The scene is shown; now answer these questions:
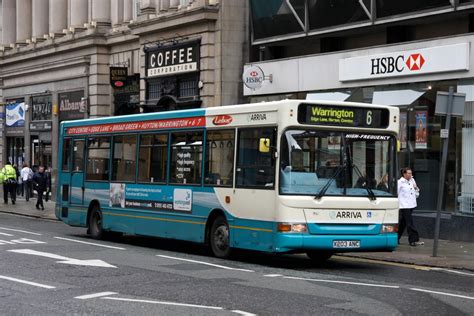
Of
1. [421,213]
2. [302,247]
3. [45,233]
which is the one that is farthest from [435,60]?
[45,233]

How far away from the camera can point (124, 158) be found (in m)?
20.1

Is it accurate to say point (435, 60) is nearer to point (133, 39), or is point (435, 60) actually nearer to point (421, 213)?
point (421, 213)

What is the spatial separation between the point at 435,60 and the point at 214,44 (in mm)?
9997

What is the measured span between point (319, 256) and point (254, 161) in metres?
2.44

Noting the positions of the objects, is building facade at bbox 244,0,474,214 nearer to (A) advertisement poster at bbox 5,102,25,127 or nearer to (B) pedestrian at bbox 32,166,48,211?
(B) pedestrian at bbox 32,166,48,211

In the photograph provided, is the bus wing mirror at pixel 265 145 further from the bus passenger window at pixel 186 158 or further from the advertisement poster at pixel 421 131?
the advertisement poster at pixel 421 131

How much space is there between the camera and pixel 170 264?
15.6m

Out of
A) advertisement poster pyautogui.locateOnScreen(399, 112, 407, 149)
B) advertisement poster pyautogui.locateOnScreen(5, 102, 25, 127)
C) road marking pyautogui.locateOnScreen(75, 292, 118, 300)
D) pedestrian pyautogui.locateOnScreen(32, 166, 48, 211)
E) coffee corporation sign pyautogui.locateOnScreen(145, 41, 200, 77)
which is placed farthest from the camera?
advertisement poster pyautogui.locateOnScreen(5, 102, 25, 127)

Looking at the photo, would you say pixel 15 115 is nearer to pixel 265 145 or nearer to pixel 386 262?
pixel 386 262

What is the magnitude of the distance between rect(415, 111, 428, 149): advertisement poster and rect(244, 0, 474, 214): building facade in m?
0.02

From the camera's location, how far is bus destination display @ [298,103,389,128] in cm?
1524

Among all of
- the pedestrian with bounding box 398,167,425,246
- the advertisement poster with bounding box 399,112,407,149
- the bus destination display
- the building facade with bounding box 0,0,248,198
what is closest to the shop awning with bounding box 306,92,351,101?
the advertisement poster with bounding box 399,112,407,149

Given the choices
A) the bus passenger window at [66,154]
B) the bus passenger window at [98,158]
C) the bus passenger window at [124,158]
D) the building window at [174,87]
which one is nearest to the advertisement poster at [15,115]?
the building window at [174,87]

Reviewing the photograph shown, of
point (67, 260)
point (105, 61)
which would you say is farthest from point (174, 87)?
point (67, 260)
